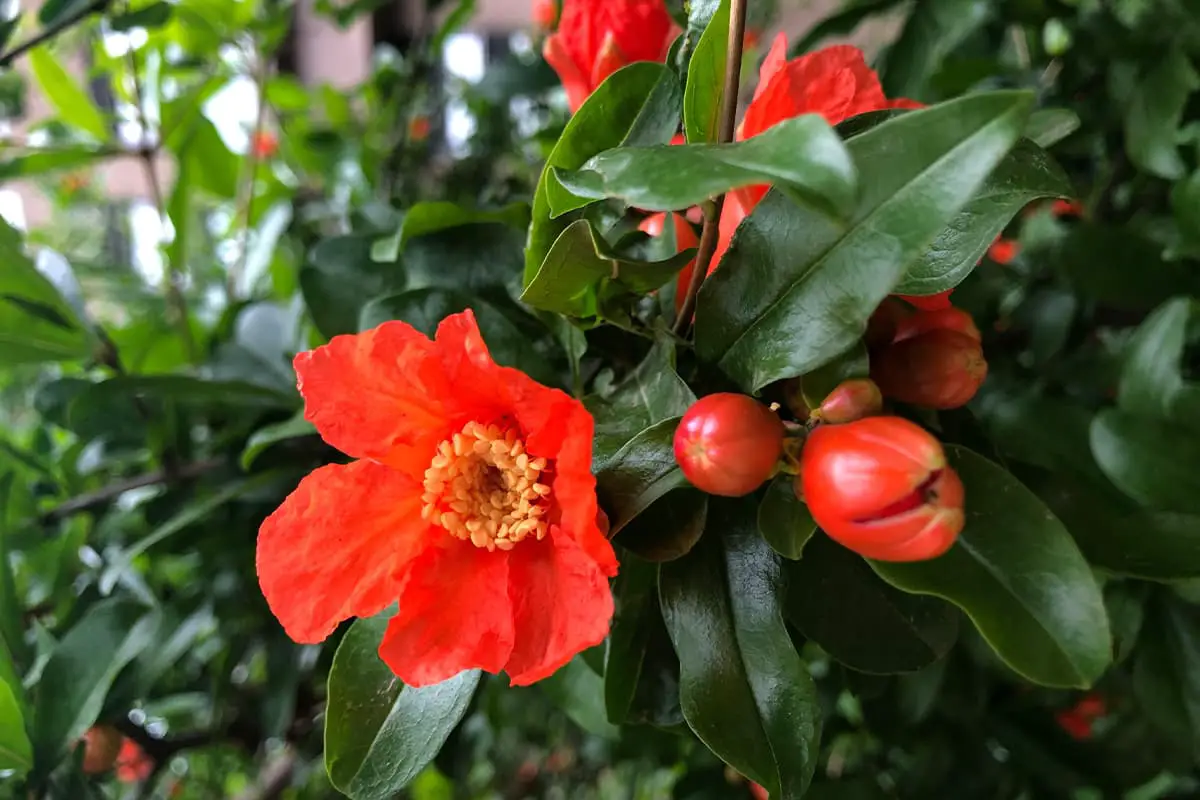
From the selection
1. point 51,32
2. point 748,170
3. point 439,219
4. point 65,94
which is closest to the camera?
point 748,170

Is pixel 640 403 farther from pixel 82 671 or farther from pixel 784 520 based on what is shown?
pixel 82 671

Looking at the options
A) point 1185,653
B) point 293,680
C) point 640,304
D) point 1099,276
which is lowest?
point 293,680

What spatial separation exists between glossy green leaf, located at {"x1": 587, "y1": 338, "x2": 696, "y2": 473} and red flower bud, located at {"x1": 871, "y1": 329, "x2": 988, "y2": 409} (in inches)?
3.3

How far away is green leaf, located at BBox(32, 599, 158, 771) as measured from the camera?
0.49m

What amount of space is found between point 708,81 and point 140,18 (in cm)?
51

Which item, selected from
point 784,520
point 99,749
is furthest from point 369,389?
point 99,749

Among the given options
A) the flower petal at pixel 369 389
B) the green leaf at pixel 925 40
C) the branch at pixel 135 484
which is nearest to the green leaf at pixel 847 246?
the flower petal at pixel 369 389

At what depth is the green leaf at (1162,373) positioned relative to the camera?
1.64 ft

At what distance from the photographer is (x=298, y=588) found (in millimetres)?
333

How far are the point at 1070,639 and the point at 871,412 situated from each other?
0.10 meters

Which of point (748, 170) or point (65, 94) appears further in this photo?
point (65, 94)

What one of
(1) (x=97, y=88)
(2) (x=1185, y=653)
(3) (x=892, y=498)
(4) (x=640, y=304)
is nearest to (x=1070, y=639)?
(3) (x=892, y=498)

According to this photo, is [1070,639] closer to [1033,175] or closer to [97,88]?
[1033,175]

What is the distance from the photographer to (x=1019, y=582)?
28cm
